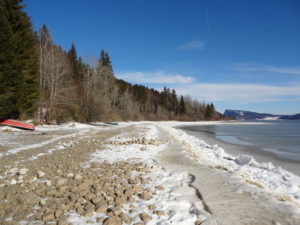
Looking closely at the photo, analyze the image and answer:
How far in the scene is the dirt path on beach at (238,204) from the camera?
8.84 ft

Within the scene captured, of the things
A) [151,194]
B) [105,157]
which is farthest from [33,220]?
[105,157]

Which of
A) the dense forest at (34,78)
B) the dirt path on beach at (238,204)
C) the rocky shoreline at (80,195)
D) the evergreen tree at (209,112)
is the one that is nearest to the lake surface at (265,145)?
the dirt path on beach at (238,204)

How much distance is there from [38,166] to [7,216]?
121 inches

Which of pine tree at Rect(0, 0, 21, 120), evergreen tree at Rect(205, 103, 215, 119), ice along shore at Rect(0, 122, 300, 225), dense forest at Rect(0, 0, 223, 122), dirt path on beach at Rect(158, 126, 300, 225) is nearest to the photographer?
dirt path on beach at Rect(158, 126, 300, 225)

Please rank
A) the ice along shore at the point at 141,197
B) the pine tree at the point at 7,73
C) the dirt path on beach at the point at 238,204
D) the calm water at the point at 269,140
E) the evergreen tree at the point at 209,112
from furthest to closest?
the evergreen tree at the point at 209,112 < the pine tree at the point at 7,73 < the calm water at the point at 269,140 < the ice along shore at the point at 141,197 < the dirt path on beach at the point at 238,204

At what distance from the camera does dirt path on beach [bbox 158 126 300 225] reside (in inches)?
106

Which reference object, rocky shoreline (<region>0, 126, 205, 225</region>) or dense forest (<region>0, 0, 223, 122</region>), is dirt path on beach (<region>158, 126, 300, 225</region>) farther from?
dense forest (<region>0, 0, 223, 122</region>)

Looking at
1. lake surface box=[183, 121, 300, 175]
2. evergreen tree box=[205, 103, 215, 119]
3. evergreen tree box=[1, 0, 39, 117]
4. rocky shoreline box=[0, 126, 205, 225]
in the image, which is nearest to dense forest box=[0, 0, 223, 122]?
evergreen tree box=[1, 0, 39, 117]

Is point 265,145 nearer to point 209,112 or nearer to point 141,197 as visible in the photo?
point 141,197

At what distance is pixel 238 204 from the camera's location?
318cm

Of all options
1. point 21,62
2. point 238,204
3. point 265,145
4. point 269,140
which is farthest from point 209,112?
point 238,204

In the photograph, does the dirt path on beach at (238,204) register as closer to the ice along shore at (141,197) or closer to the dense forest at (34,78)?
the ice along shore at (141,197)

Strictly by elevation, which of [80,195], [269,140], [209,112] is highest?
[209,112]

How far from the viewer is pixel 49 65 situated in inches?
945
